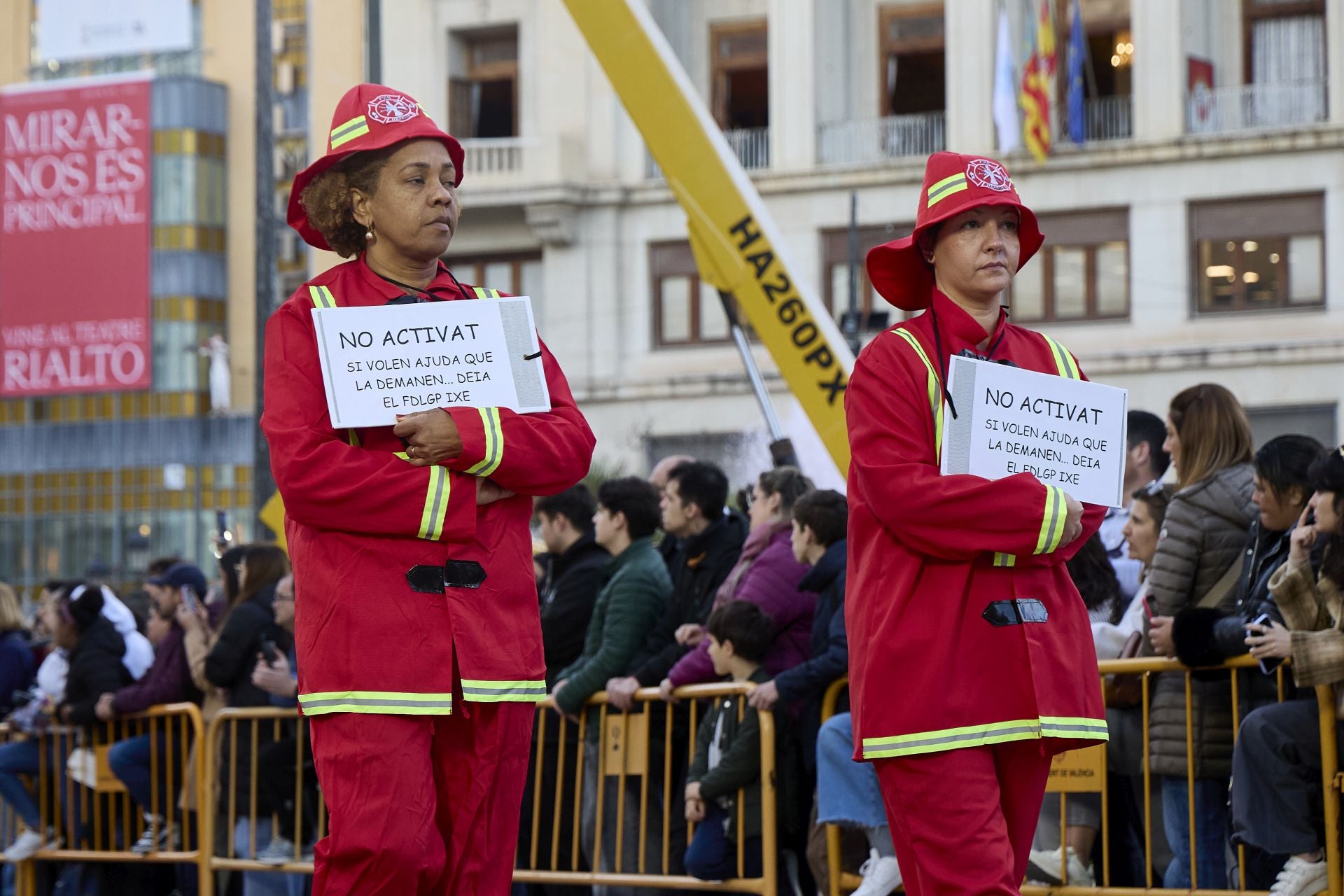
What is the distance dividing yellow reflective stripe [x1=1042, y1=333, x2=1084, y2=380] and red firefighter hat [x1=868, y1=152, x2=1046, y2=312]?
24 centimetres

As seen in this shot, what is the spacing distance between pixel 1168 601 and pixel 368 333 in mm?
3472

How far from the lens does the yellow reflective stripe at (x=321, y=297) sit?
5059 millimetres

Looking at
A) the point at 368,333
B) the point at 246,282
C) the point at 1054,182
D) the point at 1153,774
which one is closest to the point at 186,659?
the point at 1153,774

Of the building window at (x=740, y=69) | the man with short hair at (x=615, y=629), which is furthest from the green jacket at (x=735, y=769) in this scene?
the building window at (x=740, y=69)

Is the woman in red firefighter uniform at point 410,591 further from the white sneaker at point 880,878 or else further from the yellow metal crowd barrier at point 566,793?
the yellow metal crowd barrier at point 566,793

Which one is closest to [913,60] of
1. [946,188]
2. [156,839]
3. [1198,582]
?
[156,839]

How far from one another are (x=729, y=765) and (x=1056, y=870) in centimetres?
140

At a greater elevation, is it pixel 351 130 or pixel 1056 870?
pixel 351 130

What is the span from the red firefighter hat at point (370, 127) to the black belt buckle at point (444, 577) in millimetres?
990

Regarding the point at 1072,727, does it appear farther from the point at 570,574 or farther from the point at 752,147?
the point at 752,147

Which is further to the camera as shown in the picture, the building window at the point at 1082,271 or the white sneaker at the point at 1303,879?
the building window at the point at 1082,271

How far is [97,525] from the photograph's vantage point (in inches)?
2466

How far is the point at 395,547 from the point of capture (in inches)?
192

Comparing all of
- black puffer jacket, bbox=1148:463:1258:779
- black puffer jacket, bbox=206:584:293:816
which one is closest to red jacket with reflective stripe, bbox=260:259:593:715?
black puffer jacket, bbox=1148:463:1258:779
